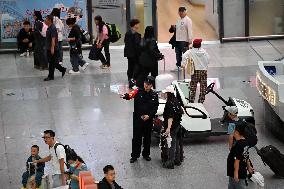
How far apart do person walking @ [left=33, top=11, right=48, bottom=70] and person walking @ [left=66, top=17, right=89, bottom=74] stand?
2.76 ft

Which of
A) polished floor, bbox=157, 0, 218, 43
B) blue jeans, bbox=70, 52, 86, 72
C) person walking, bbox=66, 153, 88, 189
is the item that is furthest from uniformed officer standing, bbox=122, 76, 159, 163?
polished floor, bbox=157, 0, 218, 43

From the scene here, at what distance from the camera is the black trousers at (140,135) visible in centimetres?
1433

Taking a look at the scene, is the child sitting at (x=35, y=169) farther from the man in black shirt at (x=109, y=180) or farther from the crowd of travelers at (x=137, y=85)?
the man in black shirt at (x=109, y=180)

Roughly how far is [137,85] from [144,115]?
170 inches

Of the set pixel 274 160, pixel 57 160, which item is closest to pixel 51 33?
pixel 57 160

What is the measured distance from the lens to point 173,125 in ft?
46.0

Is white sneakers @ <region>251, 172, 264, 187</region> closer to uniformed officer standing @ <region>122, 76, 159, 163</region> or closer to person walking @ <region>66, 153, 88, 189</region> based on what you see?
uniformed officer standing @ <region>122, 76, 159, 163</region>

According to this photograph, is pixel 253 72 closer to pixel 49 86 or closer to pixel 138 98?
pixel 49 86

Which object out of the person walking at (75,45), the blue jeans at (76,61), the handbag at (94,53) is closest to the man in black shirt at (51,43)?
the person walking at (75,45)

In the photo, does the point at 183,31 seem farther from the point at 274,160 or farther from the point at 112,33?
the point at 274,160

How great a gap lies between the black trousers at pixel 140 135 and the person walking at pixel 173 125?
0.48 metres

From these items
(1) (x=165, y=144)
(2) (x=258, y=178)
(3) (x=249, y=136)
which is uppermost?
(3) (x=249, y=136)

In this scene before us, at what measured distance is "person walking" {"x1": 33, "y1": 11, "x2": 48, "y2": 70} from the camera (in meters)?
20.7

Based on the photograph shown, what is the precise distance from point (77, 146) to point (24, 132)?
1.46 meters
